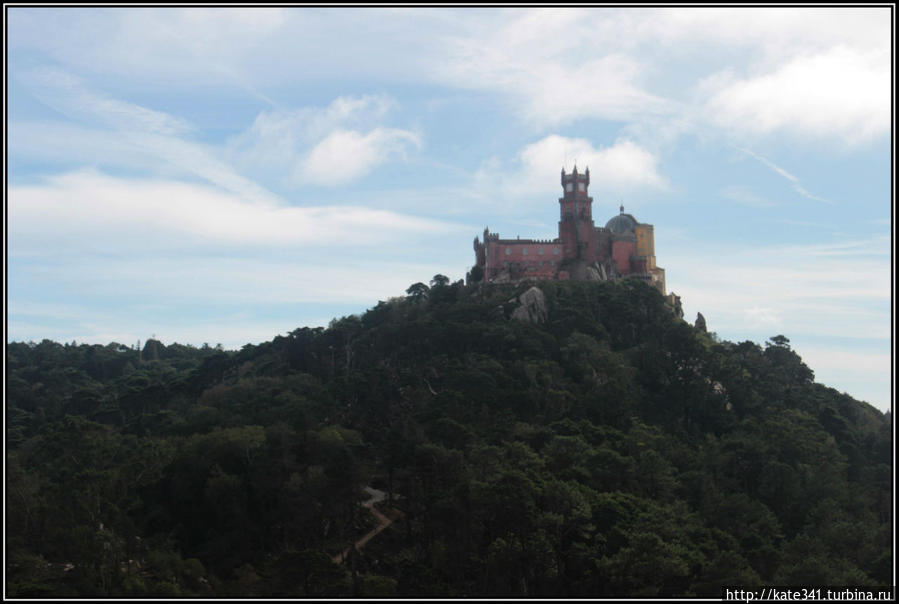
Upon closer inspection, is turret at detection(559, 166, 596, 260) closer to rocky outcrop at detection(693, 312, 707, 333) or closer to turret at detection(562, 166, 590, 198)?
turret at detection(562, 166, 590, 198)

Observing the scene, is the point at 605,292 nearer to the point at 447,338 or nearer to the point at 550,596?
the point at 447,338

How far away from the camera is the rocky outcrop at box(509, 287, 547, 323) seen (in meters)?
63.4

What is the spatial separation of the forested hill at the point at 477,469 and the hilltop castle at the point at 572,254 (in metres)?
Answer: 2.99

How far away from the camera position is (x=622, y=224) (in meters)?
73.6

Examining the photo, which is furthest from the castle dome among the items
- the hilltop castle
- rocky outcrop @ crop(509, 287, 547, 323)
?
rocky outcrop @ crop(509, 287, 547, 323)

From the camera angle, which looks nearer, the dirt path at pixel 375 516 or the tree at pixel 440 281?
the dirt path at pixel 375 516

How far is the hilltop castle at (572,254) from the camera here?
230ft

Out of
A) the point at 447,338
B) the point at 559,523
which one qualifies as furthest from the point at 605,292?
the point at 559,523

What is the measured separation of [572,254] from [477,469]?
34967 millimetres

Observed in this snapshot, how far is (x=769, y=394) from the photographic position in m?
58.2

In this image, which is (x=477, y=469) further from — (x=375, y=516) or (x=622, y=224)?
(x=622, y=224)

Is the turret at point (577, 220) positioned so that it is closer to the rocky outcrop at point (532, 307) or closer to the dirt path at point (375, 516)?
the rocky outcrop at point (532, 307)

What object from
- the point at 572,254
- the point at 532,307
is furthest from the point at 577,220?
the point at 532,307

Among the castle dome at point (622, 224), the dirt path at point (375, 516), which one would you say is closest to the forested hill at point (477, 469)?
the dirt path at point (375, 516)
